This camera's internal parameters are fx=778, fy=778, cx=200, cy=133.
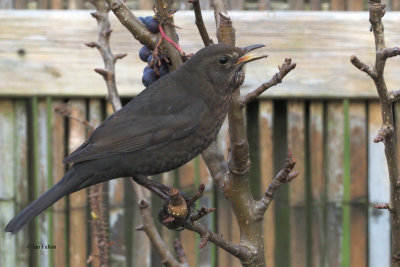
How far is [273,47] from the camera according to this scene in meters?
3.30

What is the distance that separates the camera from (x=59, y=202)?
3.32 m

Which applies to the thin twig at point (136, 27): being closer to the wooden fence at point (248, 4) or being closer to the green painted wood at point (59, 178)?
the green painted wood at point (59, 178)

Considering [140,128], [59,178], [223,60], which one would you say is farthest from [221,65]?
[59,178]

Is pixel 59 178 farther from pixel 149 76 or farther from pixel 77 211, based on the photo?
pixel 149 76

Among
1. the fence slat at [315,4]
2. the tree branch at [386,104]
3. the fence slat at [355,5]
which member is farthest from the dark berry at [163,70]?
the fence slat at [355,5]

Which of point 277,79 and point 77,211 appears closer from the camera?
point 277,79

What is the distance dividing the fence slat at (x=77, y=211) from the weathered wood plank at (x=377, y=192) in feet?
3.99

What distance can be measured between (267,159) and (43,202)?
63.9 inches

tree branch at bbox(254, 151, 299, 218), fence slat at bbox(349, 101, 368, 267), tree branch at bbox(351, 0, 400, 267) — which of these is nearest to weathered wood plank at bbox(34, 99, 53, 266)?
fence slat at bbox(349, 101, 368, 267)

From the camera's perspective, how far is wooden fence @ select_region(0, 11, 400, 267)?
3.28 m

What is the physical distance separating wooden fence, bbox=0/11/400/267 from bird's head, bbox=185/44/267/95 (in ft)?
3.98

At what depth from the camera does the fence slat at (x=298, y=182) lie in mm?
3309

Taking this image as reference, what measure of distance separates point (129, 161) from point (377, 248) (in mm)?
1692

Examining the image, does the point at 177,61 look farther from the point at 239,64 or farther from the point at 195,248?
the point at 195,248
